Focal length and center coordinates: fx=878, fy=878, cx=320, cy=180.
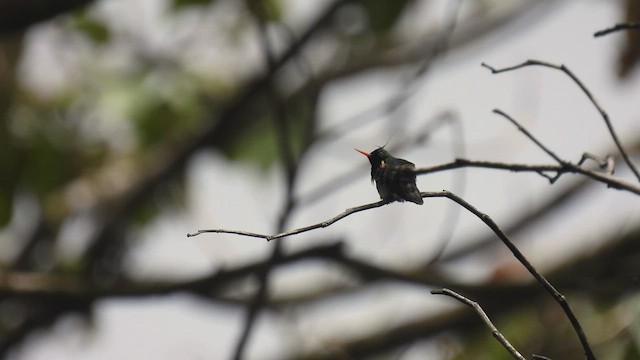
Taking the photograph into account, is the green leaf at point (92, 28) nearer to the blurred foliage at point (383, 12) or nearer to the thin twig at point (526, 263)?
the blurred foliage at point (383, 12)

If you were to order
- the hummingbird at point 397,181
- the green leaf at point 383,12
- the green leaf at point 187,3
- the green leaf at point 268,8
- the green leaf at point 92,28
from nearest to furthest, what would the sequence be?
the hummingbird at point 397,181 < the green leaf at point 268,8 < the green leaf at point 383,12 < the green leaf at point 187,3 < the green leaf at point 92,28

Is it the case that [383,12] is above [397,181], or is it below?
above

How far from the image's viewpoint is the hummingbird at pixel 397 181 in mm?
1086

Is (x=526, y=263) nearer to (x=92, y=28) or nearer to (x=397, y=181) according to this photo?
(x=397, y=181)

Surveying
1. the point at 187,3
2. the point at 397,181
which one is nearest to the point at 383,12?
the point at 187,3

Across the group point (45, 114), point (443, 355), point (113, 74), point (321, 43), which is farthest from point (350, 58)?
point (443, 355)

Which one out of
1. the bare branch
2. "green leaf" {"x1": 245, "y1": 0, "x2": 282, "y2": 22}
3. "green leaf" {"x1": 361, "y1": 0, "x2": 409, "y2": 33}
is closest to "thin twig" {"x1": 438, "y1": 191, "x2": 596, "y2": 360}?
the bare branch

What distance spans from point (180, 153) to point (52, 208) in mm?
636

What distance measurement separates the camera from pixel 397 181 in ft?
3.61

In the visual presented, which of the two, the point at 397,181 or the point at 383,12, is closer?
the point at 397,181

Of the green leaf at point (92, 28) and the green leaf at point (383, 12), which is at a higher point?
the green leaf at point (92, 28)

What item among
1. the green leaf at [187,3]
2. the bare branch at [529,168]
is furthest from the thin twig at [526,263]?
the green leaf at [187,3]

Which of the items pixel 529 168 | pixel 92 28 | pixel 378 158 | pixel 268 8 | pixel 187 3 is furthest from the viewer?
pixel 92 28

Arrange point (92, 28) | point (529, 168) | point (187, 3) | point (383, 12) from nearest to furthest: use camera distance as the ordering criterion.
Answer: point (529, 168) < point (383, 12) < point (187, 3) < point (92, 28)
